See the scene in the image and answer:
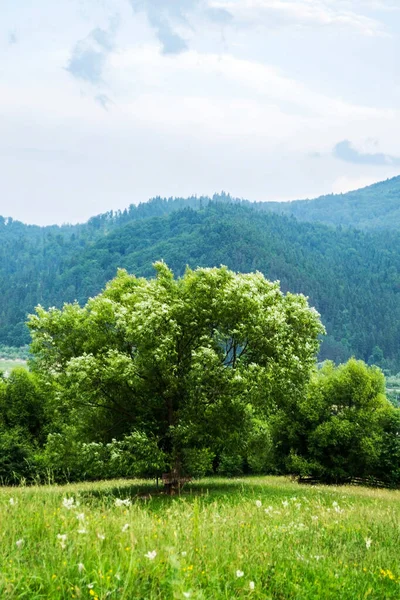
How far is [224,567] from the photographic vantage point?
780cm

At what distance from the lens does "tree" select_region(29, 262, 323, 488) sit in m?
28.5

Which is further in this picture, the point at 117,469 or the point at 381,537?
the point at 117,469

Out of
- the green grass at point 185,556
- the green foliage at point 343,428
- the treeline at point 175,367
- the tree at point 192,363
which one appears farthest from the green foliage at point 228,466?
the green grass at point 185,556

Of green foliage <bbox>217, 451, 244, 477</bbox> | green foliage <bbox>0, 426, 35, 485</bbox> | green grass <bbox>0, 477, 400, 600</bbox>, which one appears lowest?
green foliage <bbox>217, 451, 244, 477</bbox>

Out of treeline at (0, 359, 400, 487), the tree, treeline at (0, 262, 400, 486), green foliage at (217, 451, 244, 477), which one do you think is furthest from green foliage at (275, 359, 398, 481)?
the tree

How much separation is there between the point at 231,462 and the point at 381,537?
Answer: 52.5 meters

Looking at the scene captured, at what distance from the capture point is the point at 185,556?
7.75 meters

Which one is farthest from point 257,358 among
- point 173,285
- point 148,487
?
point 148,487

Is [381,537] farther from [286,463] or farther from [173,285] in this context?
[286,463]

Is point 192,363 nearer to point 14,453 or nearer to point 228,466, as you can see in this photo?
point 14,453

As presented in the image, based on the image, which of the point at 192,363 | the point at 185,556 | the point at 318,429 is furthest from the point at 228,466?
the point at 185,556

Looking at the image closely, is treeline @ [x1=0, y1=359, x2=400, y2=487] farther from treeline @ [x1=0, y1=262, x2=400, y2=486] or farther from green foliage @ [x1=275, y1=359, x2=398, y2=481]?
treeline @ [x1=0, y1=262, x2=400, y2=486]

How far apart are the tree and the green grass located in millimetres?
17642

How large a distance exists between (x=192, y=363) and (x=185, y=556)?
837 inches
